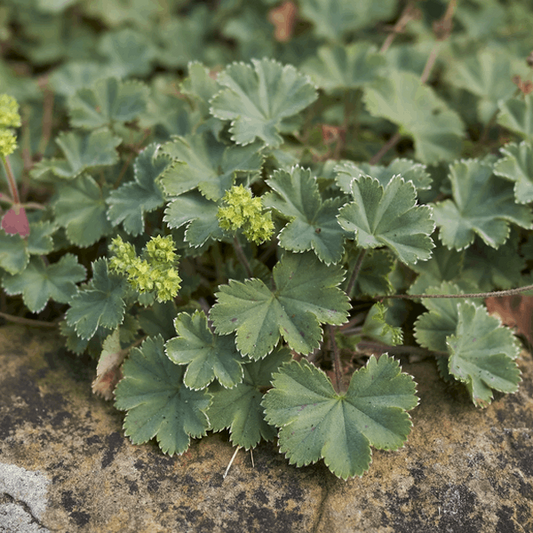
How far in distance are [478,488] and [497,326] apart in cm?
64

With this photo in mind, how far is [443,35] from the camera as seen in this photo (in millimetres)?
→ 3307

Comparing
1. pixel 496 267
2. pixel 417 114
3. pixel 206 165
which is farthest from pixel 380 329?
pixel 417 114

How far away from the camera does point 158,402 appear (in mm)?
2031

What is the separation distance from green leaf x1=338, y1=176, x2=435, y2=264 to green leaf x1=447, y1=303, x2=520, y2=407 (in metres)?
0.38

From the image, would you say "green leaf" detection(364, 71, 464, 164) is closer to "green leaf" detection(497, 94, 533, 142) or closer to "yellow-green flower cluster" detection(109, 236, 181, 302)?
"green leaf" detection(497, 94, 533, 142)

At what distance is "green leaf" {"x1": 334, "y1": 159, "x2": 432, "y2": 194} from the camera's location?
7.07 feet

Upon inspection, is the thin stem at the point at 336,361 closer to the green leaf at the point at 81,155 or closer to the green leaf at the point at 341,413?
the green leaf at the point at 341,413

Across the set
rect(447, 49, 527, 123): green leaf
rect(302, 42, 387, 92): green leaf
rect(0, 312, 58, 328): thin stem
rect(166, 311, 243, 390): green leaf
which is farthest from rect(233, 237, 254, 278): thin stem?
rect(447, 49, 527, 123): green leaf

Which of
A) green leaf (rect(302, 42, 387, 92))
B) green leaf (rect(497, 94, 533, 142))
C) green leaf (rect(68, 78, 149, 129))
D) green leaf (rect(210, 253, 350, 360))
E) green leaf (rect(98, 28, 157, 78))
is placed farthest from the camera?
green leaf (rect(98, 28, 157, 78))

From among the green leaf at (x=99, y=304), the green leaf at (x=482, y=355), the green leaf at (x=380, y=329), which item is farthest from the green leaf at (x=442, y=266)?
the green leaf at (x=99, y=304)

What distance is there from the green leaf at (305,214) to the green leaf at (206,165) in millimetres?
147

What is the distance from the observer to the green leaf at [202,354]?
191 cm

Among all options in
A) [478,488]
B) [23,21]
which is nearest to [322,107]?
[478,488]

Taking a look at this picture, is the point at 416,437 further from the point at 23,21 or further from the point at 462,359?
the point at 23,21
